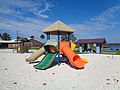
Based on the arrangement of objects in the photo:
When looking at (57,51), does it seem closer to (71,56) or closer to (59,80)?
(71,56)

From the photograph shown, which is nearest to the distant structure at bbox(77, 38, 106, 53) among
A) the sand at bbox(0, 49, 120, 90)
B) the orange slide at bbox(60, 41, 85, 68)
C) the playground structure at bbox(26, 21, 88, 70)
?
the playground structure at bbox(26, 21, 88, 70)

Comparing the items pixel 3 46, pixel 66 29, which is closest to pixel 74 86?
pixel 66 29

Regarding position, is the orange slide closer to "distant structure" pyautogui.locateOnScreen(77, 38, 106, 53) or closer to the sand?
the sand

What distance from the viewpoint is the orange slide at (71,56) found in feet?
22.0

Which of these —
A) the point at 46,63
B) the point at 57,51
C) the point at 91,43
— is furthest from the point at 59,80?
the point at 91,43

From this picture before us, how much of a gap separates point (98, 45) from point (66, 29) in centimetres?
1455

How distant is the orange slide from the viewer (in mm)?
6715

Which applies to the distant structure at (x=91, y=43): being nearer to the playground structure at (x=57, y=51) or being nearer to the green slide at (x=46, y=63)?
the playground structure at (x=57, y=51)

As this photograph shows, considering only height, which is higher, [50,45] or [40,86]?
[50,45]

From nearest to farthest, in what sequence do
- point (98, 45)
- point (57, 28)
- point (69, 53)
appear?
point (69, 53) → point (57, 28) → point (98, 45)

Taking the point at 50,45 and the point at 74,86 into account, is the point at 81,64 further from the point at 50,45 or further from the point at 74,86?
the point at 74,86

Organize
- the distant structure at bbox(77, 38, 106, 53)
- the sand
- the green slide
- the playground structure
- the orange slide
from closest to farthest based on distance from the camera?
the sand, the green slide, the orange slide, the playground structure, the distant structure at bbox(77, 38, 106, 53)

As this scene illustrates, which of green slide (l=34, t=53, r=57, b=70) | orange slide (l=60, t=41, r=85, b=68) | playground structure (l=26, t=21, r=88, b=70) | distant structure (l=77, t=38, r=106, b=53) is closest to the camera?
green slide (l=34, t=53, r=57, b=70)

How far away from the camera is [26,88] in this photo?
361 cm
